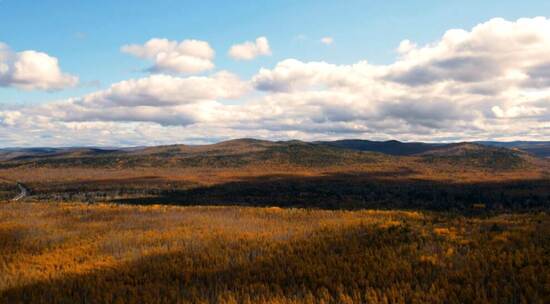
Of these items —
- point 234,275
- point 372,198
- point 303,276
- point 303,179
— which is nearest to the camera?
point 303,276

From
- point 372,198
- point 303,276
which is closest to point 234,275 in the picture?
point 303,276

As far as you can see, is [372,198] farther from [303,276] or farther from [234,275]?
[234,275]

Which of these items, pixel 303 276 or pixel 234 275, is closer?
pixel 303 276

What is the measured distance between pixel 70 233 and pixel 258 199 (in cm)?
4418

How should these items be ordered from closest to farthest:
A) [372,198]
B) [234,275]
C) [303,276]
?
[303,276] < [234,275] < [372,198]

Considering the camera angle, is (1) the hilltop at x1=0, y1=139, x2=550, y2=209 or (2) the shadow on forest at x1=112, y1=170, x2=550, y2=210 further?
(1) the hilltop at x1=0, y1=139, x2=550, y2=209

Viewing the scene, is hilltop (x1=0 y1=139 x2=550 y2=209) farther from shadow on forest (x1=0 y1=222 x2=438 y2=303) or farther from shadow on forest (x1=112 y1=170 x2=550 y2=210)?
shadow on forest (x1=0 y1=222 x2=438 y2=303)

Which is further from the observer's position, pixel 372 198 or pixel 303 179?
pixel 303 179

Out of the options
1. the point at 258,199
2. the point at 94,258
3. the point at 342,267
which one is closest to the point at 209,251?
the point at 94,258

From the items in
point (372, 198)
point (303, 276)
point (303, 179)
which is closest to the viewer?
point (303, 276)

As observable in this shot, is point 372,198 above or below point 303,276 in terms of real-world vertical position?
below

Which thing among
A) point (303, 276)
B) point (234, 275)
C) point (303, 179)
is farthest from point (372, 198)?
point (234, 275)

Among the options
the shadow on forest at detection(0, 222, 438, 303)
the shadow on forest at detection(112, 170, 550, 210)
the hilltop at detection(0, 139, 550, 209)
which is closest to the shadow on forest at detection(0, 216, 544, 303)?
the shadow on forest at detection(0, 222, 438, 303)

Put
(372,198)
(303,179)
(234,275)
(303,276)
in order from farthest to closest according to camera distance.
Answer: (303,179) < (372,198) < (234,275) < (303,276)
